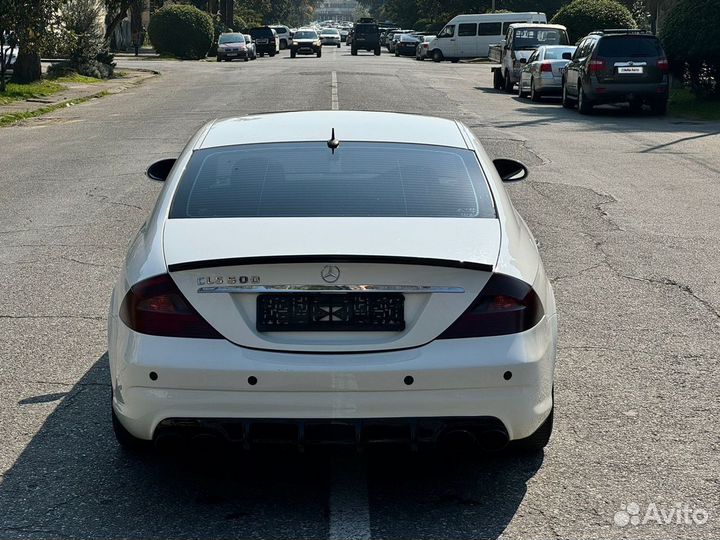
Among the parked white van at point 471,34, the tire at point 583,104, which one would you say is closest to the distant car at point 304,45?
the parked white van at point 471,34

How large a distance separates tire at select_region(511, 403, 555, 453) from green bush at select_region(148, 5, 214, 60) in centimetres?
5616

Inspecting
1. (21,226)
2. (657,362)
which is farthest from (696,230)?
(21,226)

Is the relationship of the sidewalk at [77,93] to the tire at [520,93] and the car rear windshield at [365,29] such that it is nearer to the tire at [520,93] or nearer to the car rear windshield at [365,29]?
the tire at [520,93]

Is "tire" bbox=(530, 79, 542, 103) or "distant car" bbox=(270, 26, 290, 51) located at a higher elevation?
"tire" bbox=(530, 79, 542, 103)

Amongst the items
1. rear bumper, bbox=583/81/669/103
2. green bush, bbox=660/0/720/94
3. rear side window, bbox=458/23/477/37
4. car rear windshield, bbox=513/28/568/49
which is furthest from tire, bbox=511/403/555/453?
rear side window, bbox=458/23/477/37

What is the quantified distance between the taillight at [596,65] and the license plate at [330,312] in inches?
834

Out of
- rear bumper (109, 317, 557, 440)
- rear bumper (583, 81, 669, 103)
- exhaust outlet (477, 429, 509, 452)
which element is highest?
rear bumper (109, 317, 557, 440)

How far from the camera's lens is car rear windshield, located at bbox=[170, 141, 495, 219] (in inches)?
191

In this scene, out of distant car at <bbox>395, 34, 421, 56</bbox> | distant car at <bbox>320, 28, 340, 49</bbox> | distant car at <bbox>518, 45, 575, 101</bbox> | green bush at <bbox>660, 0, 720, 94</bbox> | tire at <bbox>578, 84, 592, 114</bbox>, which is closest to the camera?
tire at <bbox>578, 84, 592, 114</bbox>

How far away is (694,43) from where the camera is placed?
25828 mm

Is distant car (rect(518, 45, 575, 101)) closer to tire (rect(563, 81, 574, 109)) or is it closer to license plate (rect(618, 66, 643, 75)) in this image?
tire (rect(563, 81, 574, 109))

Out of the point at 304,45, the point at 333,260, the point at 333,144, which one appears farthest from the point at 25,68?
the point at 304,45

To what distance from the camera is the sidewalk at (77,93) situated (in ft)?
83.8

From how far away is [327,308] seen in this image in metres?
4.30
